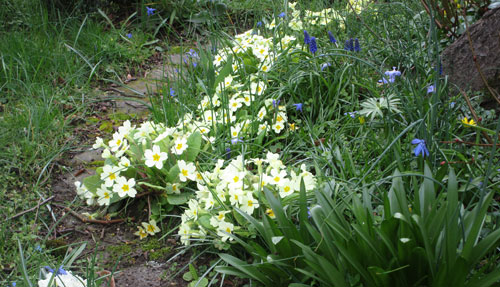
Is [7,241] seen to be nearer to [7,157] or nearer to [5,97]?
[7,157]

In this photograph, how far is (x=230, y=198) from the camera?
2.26 meters

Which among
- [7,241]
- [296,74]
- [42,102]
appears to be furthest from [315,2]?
[7,241]

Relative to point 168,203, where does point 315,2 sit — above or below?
above

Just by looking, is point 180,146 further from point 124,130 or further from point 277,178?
point 277,178

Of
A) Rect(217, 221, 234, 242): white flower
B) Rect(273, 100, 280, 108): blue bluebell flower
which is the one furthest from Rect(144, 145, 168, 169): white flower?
Rect(273, 100, 280, 108): blue bluebell flower

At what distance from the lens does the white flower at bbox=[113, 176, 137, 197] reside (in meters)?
2.50

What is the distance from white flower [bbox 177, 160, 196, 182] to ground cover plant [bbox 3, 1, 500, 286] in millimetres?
16

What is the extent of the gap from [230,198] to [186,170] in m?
0.38

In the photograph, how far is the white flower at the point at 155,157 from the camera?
2.52m

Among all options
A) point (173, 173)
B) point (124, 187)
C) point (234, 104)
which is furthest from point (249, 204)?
point (234, 104)

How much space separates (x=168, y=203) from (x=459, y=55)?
1.93 meters

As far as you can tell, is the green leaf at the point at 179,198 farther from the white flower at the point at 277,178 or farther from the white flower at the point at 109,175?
the white flower at the point at 277,178

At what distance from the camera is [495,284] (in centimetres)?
170

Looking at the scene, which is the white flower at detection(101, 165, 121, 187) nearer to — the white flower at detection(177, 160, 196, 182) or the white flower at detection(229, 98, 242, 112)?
the white flower at detection(177, 160, 196, 182)
